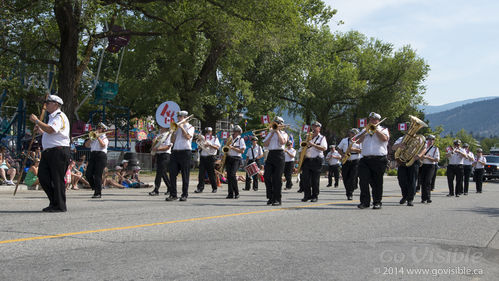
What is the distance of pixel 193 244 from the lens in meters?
6.64

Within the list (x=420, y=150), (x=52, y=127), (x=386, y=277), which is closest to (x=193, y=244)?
(x=386, y=277)

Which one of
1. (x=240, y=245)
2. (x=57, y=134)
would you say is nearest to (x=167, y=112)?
(x=57, y=134)

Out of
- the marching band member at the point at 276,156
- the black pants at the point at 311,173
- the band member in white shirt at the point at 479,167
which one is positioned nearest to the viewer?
the marching band member at the point at 276,156

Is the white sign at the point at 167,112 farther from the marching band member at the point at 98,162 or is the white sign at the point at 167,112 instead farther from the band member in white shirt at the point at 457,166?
the band member in white shirt at the point at 457,166

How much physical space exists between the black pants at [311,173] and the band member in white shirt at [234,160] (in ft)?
6.78

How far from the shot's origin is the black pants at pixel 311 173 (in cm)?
1337

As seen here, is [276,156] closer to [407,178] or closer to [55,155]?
[407,178]

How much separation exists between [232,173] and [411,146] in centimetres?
483

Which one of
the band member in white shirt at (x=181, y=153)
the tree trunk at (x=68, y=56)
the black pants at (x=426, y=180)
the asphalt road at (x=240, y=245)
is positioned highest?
the tree trunk at (x=68, y=56)

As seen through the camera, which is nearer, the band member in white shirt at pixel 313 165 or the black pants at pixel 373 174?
the black pants at pixel 373 174

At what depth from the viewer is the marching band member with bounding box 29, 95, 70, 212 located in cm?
948

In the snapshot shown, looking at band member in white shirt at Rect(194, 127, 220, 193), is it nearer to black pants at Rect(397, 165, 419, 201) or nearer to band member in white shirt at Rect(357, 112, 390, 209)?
black pants at Rect(397, 165, 419, 201)

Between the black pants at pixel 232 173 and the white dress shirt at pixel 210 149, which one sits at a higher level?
the white dress shirt at pixel 210 149

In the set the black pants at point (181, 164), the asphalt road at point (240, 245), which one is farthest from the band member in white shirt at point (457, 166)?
the black pants at point (181, 164)
